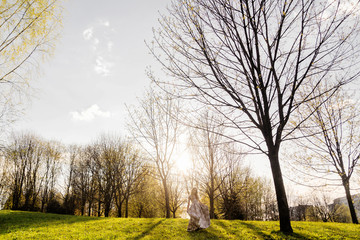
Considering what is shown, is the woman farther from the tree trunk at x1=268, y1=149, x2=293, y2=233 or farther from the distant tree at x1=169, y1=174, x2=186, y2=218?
the distant tree at x1=169, y1=174, x2=186, y2=218

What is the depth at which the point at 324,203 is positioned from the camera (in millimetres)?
46188

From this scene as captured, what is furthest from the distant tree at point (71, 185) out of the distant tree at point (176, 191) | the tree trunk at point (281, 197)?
the tree trunk at point (281, 197)

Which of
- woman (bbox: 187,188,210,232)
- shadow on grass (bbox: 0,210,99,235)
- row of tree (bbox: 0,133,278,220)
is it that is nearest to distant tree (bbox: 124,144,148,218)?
row of tree (bbox: 0,133,278,220)

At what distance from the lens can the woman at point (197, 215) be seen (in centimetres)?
934

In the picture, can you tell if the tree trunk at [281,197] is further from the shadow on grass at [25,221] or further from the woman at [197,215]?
the shadow on grass at [25,221]

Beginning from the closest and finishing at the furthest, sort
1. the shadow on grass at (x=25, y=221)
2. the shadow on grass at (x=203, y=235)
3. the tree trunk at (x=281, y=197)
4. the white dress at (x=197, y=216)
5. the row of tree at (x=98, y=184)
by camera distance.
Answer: the tree trunk at (x=281, y=197) → the shadow on grass at (x=203, y=235) → the white dress at (x=197, y=216) → the shadow on grass at (x=25, y=221) → the row of tree at (x=98, y=184)

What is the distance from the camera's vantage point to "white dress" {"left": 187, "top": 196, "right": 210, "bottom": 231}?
9.34 m

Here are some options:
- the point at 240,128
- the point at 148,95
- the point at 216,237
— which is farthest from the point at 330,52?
the point at 148,95

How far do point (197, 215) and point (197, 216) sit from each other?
0.05m

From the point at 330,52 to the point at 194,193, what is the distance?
27.5ft

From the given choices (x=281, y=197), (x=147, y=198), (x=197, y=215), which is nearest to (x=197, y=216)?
(x=197, y=215)

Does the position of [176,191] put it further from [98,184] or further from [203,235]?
[203,235]


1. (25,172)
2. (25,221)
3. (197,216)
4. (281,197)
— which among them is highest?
(25,172)

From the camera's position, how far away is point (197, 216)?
9438 millimetres
